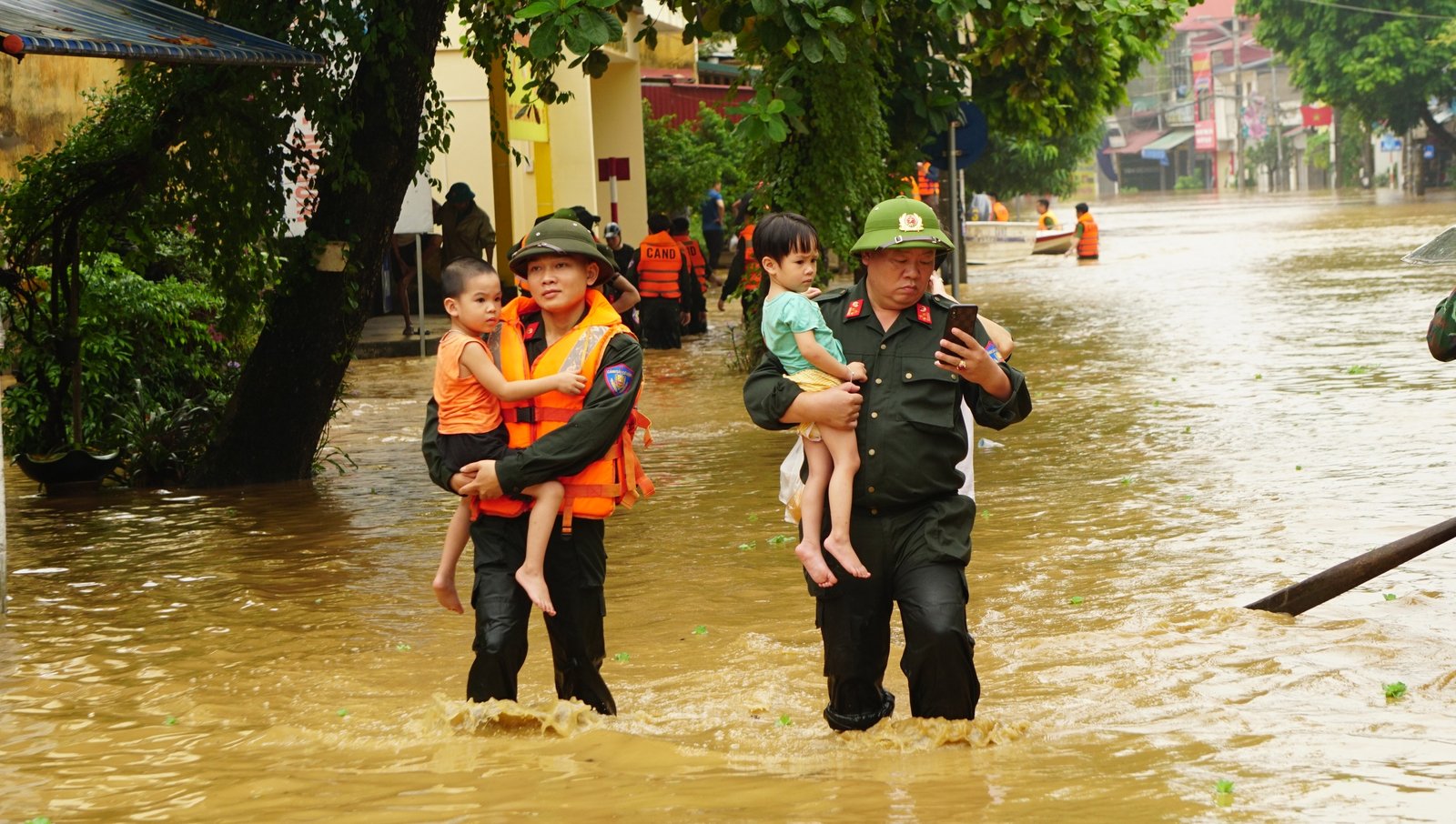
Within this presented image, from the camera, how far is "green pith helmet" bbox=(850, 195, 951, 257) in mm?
5113

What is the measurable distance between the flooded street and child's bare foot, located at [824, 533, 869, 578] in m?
0.54

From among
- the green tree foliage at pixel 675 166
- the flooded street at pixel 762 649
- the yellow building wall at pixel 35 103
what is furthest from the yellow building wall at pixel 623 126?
the flooded street at pixel 762 649

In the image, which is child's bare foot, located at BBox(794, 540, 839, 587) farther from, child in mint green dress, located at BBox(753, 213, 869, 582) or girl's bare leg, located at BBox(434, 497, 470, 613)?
girl's bare leg, located at BBox(434, 497, 470, 613)

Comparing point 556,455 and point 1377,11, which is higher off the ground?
point 1377,11

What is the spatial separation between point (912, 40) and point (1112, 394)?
3.60 metres

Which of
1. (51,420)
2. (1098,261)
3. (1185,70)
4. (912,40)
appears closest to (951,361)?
(51,420)

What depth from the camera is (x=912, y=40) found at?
15852 mm

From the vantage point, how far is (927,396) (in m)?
5.19

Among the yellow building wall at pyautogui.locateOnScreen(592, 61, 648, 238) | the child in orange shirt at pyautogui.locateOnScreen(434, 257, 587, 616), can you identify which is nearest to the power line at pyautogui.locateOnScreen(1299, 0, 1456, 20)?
the yellow building wall at pyautogui.locateOnScreen(592, 61, 648, 238)

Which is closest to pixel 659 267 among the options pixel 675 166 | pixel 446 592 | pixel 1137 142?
pixel 675 166

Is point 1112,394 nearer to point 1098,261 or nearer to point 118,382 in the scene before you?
point 118,382

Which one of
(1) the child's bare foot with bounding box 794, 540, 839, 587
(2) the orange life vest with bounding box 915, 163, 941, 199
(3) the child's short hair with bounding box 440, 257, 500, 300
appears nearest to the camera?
(1) the child's bare foot with bounding box 794, 540, 839, 587

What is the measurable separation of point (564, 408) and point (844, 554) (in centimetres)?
97

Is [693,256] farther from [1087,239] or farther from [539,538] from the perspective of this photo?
[539,538]
